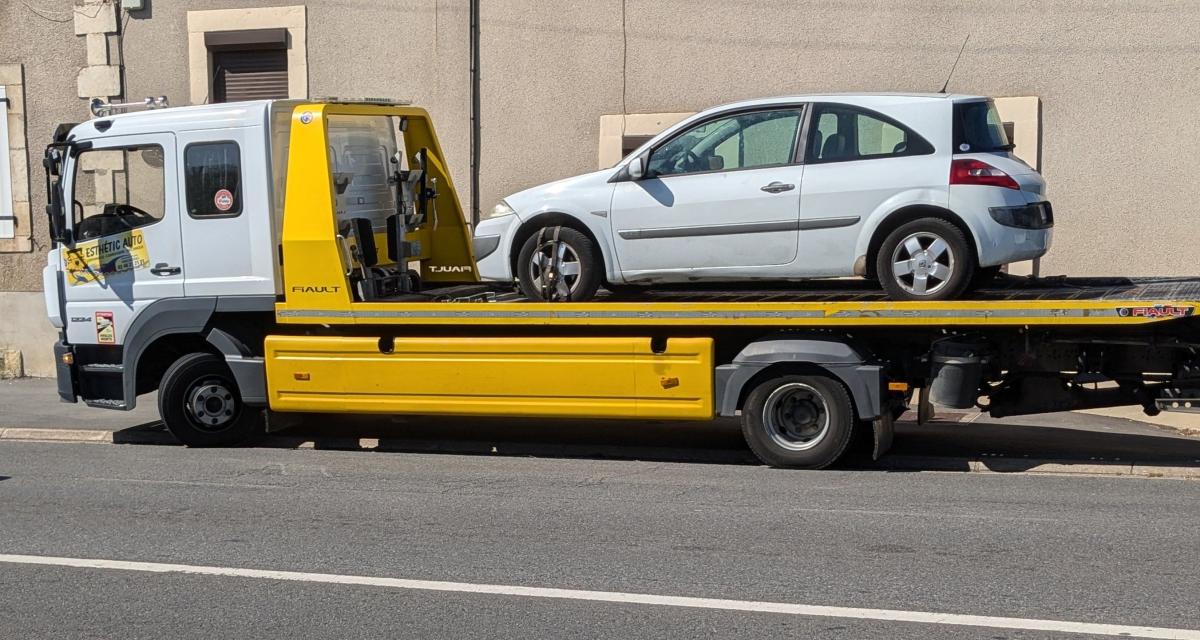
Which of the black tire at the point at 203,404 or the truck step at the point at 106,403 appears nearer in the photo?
the black tire at the point at 203,404

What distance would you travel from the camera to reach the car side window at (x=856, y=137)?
8828 millimetres

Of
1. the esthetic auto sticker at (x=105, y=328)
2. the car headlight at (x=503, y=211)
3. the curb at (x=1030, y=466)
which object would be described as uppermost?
the car headlight at (x=503, y=211)

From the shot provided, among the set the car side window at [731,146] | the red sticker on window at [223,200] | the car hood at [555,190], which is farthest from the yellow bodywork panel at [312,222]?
the car side window at [731,146]

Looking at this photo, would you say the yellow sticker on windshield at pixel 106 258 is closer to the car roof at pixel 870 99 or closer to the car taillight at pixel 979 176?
the car roof at pixel 870 99

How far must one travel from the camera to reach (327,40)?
49.4 ft

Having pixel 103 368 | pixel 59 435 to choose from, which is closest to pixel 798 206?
pixel 103 368

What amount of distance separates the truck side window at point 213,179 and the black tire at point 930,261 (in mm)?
4844

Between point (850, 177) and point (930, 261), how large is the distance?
0.75 meters

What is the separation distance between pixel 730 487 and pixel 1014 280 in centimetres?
272

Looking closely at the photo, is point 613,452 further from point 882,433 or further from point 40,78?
point 40,78

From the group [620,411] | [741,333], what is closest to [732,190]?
[741,333]

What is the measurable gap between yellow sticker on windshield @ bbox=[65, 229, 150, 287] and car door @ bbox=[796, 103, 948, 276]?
5.22m

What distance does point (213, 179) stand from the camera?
10.3 metres

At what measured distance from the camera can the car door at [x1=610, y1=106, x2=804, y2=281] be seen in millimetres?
9023
